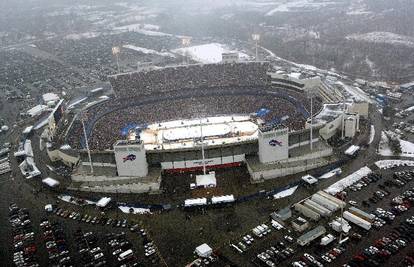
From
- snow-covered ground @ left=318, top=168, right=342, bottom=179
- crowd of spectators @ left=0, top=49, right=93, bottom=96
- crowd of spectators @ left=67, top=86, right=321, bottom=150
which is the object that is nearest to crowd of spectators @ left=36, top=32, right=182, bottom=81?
crowd of spectators @ left=0, top=49, right=93, bottom=96

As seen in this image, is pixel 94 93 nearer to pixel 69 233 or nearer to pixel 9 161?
pixel 9 161

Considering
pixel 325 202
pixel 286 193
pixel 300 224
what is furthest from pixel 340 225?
pixel 286 193

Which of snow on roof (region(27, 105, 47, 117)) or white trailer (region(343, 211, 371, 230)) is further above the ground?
white trailer (region(343, 211, 371, 230))

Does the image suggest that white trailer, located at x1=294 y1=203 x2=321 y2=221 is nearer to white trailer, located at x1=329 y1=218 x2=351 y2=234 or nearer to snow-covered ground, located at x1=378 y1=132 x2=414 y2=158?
white trailer, located at x1=329 y1=218 x2=351 y2=234

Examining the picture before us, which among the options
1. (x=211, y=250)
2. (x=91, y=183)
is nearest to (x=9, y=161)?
(x=91, y=183)

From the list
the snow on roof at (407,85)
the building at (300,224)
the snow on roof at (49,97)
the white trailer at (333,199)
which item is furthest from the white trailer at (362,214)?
the snow on roof at (49,97)

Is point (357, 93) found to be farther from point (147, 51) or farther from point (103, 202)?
point (147, 51)
